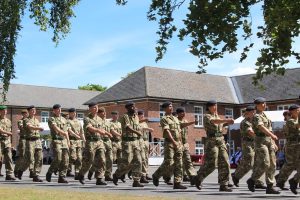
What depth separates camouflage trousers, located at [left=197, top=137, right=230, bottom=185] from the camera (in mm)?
13055

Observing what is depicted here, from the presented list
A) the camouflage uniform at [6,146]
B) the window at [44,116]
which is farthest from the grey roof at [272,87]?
the camouflage uniform at [6,146]

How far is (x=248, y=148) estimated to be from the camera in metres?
14.6

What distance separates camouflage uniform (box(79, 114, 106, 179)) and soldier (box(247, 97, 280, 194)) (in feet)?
14.3

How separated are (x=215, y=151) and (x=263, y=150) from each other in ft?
3.42

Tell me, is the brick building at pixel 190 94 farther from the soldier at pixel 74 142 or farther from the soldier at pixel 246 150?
the soldier at pixel 246 150

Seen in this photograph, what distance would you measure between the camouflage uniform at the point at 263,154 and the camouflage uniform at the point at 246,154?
1.32m

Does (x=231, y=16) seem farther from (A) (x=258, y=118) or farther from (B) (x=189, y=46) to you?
(A) (x=258, y=118)

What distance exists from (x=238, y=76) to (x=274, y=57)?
54193 mm

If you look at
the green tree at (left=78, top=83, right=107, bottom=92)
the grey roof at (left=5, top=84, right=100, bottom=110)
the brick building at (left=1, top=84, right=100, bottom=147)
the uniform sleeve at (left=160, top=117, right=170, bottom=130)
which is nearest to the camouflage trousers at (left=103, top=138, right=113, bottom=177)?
the uniform sleeve at (left=160, top=117, right=170, bottom=130)

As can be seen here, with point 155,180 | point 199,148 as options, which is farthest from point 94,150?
point 199,148

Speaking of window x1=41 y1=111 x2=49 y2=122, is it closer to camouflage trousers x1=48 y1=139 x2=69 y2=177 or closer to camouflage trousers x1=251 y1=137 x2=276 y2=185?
camouflage trousers x1=48 y1=139 x2=69 y2=177

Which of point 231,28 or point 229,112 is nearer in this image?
point 231,28

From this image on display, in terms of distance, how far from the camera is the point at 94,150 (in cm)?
1588

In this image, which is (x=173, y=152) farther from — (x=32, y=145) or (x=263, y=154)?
(x=32, y=145)
